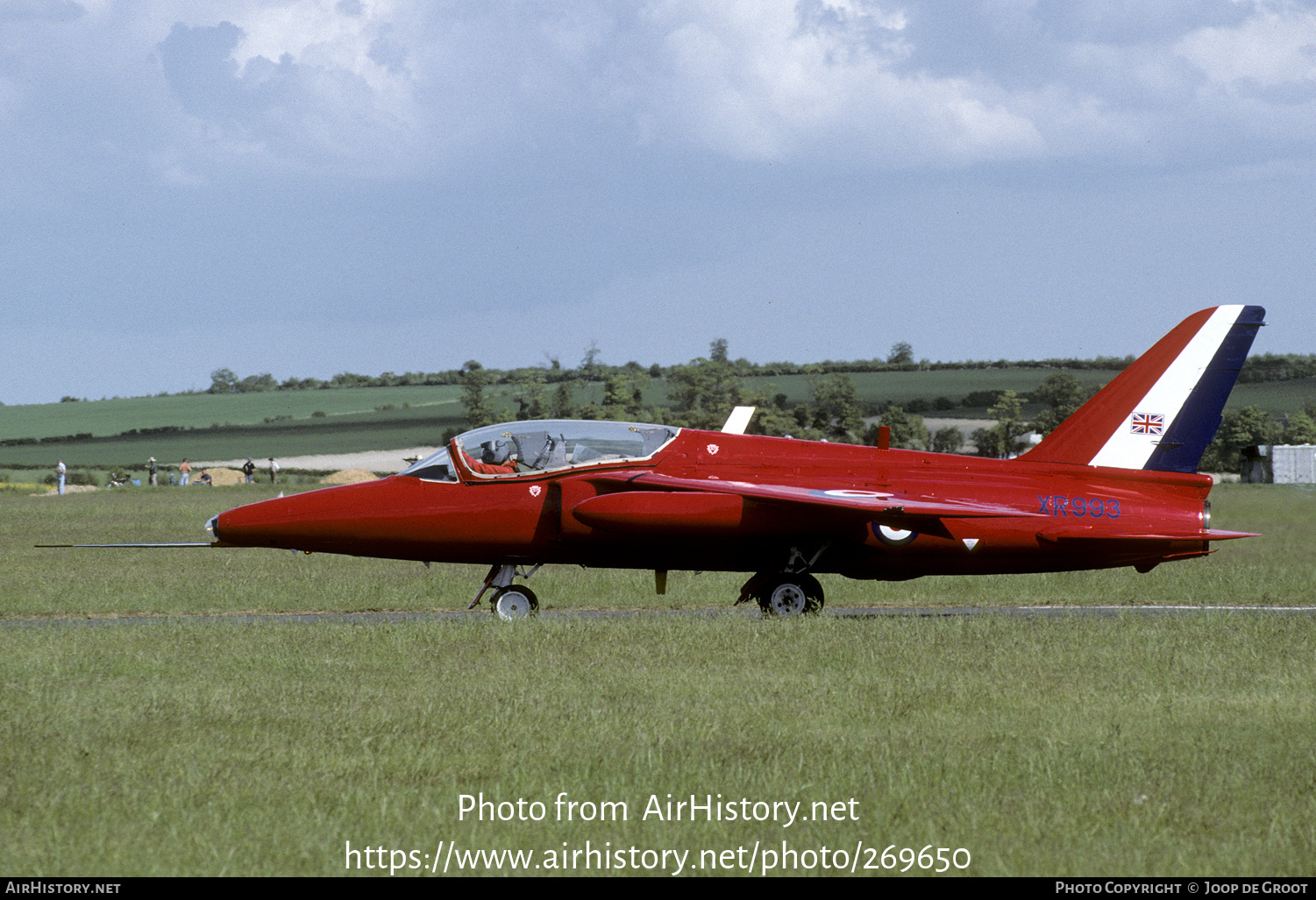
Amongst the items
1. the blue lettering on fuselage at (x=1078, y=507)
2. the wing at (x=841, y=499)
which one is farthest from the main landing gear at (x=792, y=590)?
the blue lettering on fuselage at (x=1078, y=507)

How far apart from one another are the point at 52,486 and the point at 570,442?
73301mm

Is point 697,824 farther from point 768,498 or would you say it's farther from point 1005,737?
point 768,498

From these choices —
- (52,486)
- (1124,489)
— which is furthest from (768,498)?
(52,486)

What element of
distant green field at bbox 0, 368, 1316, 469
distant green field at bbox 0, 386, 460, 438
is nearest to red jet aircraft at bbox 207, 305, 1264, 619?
distant green field at bbox 0, 368, 1316, 469

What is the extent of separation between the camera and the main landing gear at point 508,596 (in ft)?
57.3

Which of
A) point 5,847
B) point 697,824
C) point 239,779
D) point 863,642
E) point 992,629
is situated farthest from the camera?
point 992,629

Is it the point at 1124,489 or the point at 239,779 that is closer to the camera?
the point at 239,779

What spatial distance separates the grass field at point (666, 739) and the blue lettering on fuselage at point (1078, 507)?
1.75m

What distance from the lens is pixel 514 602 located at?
1759 cm

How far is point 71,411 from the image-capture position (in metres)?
149

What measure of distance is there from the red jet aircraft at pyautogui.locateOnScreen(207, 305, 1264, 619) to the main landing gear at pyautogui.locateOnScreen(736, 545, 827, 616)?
0.07 ft

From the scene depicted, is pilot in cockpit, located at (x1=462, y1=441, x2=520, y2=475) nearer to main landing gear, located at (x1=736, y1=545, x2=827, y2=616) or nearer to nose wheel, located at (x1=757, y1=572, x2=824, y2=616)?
main landing gear, located at (x1=736, y1=545, x2=827, y2=616)

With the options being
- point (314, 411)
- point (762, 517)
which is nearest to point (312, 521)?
point (762, 517)

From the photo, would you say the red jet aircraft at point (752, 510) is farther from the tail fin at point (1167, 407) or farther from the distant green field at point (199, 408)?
the distant green field at point (199, 408)
